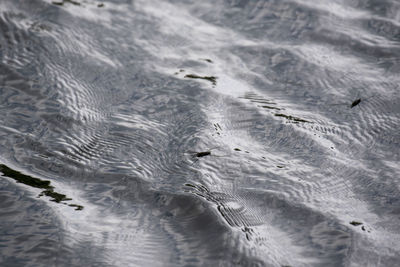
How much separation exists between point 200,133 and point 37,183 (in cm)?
117

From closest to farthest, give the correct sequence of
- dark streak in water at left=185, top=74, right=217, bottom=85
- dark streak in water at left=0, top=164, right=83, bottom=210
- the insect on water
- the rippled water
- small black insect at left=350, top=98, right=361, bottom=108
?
the rippled water
dark streak in water at left=0, top=164, right=83, bottom=210
the insect on water
small black insect at left=350, top=98, right=361, bottom=108
dark streak in water at left=185, top=74, right=217, bottom=85

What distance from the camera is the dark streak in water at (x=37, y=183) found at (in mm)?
2584

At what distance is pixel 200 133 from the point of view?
3.20m

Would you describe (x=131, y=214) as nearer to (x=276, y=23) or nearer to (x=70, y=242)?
(x=70, y=242)

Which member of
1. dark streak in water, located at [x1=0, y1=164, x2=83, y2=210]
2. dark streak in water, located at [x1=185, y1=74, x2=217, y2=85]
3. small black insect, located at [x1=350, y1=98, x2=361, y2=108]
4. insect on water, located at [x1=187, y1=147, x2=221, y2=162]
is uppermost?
small black insect, located at [x1=350, y1=98, x2=361, y2=108]

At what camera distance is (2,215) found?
2.39m

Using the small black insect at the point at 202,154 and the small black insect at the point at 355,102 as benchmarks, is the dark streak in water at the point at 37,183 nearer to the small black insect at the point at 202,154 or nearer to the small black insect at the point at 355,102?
the small black insect at the point at 202,154

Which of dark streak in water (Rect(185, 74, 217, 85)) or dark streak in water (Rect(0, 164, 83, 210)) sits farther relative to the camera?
dark streak in water (Rect(185, 74, 217, 85))

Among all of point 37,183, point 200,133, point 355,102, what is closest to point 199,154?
point 200,133

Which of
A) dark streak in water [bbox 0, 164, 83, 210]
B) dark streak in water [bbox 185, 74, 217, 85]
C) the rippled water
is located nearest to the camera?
the rippled water

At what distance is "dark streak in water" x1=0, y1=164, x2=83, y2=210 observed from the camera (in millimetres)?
2584

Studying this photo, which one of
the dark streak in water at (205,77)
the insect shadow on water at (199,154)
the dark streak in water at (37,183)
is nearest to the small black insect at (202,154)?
the insect shadow on water at (199,154)

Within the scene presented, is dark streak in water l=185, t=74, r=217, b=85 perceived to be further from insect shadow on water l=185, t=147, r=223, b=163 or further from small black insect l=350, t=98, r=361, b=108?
small black insect l=350, t=98, r=361, b=108

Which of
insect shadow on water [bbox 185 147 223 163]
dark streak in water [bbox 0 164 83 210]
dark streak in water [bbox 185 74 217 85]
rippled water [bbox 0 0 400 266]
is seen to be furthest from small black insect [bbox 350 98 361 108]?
dark streak in water [bbox 0 164 83 210]
